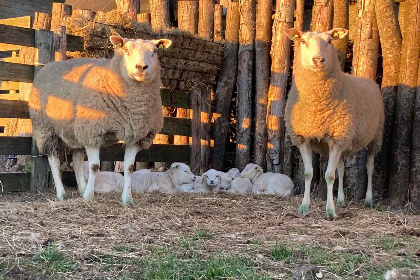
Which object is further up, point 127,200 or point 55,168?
point 55,168

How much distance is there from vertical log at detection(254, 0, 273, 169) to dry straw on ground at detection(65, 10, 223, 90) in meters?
0.85

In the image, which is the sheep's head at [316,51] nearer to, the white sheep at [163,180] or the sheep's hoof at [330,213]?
the sheep's hoof at [330,213]

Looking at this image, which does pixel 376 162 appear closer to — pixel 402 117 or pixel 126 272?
pixel 402 117

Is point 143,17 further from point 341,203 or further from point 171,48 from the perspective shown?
point 341,203

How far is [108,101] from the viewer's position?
305 inches

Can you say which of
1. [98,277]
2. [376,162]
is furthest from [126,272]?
[376,162]

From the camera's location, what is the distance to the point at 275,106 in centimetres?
1052

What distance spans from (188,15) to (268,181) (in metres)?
3.84

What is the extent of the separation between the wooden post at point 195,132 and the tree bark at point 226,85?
30 cm

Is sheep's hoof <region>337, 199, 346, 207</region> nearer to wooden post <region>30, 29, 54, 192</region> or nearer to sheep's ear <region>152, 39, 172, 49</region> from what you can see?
sheep's ear <region>152, 39, 172, 49</region>

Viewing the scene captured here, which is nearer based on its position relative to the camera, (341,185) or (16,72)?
(16,72)

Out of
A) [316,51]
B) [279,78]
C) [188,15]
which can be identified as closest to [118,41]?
[316,51]

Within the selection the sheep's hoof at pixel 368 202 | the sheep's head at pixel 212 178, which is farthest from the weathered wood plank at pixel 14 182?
the sheep's hoof at pixel 368 202

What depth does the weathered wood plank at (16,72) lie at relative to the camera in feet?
28.2
